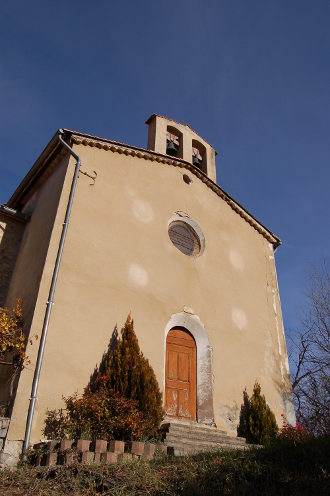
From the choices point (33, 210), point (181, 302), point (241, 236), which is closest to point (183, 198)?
point (241, 236)

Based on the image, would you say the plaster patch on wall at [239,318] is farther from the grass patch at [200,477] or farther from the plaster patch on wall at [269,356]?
the grass patch at [200,477]

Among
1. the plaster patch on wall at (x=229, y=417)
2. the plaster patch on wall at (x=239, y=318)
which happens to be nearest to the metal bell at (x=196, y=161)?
the plaster patch on wall at (x=239, y=318)

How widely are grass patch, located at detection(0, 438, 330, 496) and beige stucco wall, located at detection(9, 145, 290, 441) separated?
6.13 ft

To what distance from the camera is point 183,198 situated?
12453 millimetres

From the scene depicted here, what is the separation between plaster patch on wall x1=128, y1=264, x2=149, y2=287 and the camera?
32.1ft

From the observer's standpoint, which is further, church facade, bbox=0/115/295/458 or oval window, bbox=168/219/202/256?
oval window, bbox=168/219/202/256

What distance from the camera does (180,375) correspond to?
9.95 metres

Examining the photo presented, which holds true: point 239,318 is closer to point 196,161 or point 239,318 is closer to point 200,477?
point 196,161

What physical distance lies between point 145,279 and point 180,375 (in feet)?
7.70

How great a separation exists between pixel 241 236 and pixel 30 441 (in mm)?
8906

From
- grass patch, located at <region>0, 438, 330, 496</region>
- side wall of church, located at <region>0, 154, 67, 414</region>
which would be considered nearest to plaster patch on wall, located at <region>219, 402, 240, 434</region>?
grass patch, located at <region>0, 438, 330, 496</region>

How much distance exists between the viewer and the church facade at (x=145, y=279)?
8211mm

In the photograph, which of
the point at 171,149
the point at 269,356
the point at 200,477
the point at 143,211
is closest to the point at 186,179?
the point at 171,149

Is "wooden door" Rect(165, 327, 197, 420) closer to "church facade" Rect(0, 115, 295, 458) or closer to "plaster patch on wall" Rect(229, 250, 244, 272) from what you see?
"church facade" Rect(0, 115, 295, 458)
